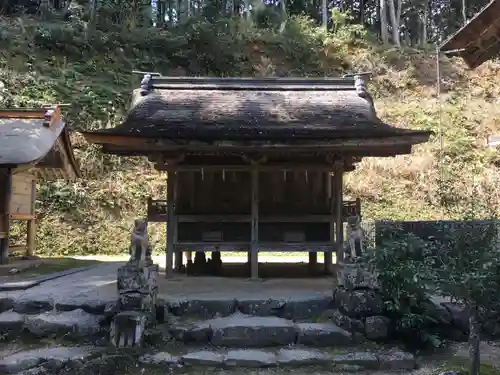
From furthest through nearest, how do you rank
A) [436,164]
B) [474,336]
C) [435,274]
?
[436,164]
[435,274]
[474,336]

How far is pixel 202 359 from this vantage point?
610 centimetres

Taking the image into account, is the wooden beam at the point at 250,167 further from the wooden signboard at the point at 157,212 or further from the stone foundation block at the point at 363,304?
the stone foundation block at the point at 363,304

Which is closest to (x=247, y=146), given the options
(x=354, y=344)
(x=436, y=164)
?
(x=354, y=344)

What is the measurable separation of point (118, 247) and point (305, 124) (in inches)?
416

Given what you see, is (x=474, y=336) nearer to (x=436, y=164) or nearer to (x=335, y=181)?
(x=335, y=181)

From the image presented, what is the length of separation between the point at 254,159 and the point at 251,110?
1211 millimetres

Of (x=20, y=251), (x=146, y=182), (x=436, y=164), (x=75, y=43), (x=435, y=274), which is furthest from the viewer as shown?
(x=75, y=43)

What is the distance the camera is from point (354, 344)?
667 centimetres

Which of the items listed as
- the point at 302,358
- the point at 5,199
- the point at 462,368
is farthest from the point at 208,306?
the point at 5,199

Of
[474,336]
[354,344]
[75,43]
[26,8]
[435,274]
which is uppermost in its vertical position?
[26,8]

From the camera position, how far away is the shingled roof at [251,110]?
8875 millimetres

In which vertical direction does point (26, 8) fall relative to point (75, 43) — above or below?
above

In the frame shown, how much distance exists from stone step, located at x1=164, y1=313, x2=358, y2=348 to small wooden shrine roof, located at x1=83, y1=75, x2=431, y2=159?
11.9 feet

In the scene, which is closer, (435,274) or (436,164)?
(435,274)
